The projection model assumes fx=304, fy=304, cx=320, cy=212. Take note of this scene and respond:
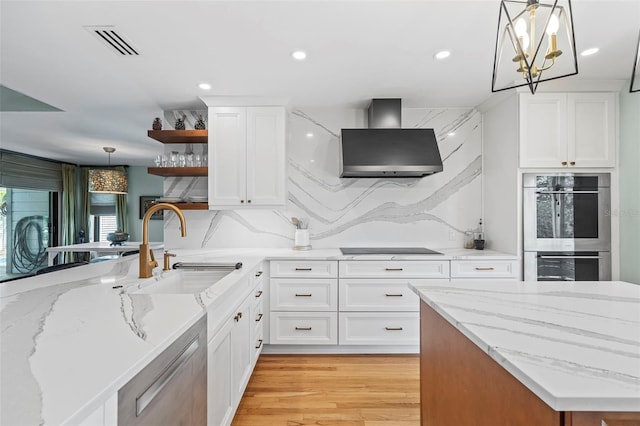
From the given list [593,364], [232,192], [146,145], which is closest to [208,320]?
[593,364]

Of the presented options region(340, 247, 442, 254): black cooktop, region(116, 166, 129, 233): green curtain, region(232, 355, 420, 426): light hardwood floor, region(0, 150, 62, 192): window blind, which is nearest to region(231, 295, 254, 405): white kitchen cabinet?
region(232, 355, 420, 426): light hardwood floor

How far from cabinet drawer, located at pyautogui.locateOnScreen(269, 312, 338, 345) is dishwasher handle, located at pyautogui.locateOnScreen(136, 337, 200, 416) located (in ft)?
5.24

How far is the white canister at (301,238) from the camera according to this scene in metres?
3.14

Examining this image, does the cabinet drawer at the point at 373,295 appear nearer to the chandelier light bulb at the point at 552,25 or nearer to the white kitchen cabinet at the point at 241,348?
the white kitchen cabinet at the point at 241,348

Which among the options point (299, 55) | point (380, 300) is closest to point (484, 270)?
point (380, 300)

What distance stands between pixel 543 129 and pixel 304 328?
2761mm

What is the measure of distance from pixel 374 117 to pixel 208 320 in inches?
95.5

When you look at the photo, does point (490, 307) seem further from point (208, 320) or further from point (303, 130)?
point (303, 130)

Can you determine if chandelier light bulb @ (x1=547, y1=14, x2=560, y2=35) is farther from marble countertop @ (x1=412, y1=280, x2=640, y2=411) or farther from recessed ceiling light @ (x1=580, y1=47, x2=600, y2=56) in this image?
recessed ceiling light @ (x1=580, y1=47, x2=600, y2=56)

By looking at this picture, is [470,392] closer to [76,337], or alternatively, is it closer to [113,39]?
[76,337]

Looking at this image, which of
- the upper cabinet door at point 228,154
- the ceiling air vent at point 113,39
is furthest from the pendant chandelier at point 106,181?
the ceiling air vent at point 113,39

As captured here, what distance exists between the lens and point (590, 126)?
266cm

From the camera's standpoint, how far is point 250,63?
2.30 meters

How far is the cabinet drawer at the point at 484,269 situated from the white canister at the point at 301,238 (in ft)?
4.62
